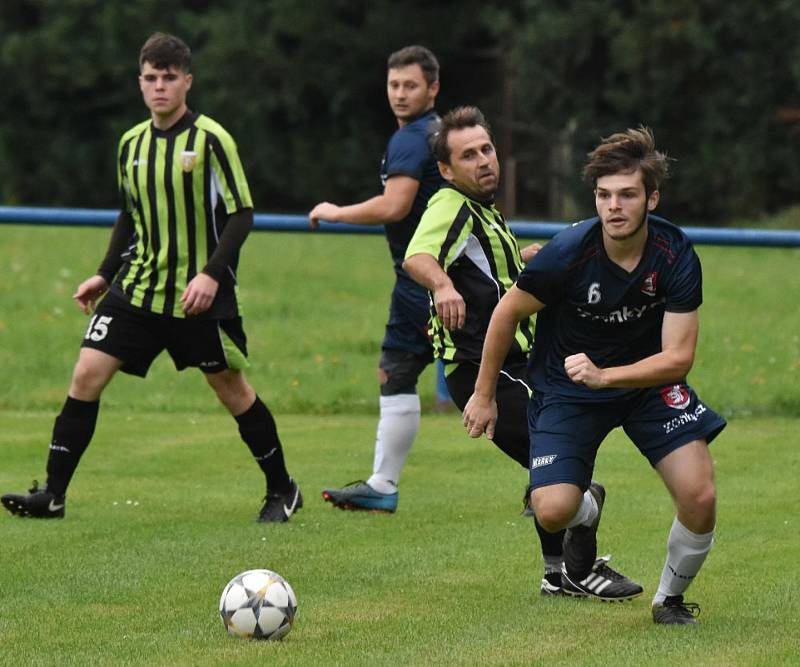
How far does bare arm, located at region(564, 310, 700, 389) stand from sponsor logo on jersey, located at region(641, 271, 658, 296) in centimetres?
12

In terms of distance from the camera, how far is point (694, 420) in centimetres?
566

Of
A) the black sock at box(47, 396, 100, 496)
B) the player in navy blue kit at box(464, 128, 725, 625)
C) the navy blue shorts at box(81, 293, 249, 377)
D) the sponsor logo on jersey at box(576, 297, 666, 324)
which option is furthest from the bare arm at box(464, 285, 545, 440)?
the black sock at box(47, 396, 100, 496)

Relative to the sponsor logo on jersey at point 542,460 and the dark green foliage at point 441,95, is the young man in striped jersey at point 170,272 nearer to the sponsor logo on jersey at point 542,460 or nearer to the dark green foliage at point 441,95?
the sponsor logo on jersey at point 542,460

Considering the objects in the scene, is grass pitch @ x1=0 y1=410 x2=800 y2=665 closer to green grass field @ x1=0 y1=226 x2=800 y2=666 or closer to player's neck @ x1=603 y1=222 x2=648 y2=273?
green grass field @ x1=0 y1=226 x2=800 y2=666

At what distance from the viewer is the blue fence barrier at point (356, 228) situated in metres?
10.3

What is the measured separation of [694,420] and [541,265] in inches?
28.7

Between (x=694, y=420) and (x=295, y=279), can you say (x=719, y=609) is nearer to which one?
(x=694, y=420)

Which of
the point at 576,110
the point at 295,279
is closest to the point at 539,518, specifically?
the point at 295,279

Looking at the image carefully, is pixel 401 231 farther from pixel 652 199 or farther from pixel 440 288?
pixel 652 199

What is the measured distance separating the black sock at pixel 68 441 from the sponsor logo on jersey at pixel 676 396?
304 centimetres

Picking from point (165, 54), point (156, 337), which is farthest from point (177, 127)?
point (156, 337)

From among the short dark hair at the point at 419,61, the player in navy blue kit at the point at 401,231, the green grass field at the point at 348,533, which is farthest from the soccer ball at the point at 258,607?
the short dark hair at the point at 419,61

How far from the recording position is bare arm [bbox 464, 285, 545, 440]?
5.70 m

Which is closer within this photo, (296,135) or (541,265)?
(541,265)
